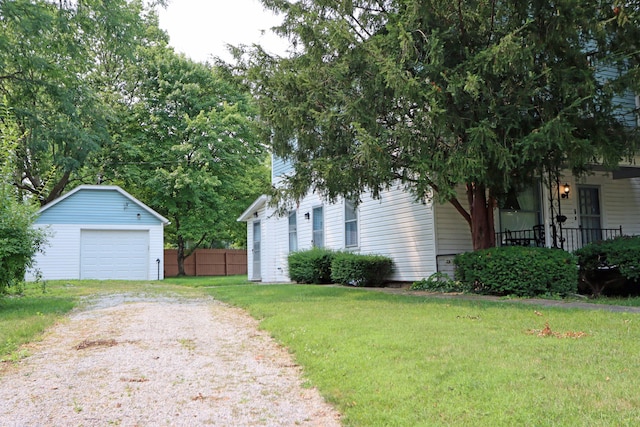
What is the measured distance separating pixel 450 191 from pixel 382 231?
593 centimetres

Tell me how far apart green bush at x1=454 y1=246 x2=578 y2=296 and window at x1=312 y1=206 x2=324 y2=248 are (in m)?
7.50

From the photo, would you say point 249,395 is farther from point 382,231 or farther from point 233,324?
point 382,231

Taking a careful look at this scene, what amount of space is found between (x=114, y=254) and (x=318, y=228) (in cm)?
974

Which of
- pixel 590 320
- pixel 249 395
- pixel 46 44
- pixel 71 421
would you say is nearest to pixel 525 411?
pixel 249 395

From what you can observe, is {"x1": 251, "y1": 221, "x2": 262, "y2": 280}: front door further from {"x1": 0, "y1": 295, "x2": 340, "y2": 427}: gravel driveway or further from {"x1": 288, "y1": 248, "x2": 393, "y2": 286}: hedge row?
{"x1": 0, "y1": 295, "x2": 340, "y2": 427}: gravel driveway

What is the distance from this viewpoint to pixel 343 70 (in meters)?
8.62

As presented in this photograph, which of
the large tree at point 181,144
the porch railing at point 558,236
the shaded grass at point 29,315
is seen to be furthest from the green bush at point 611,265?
the large tree at point 181,144

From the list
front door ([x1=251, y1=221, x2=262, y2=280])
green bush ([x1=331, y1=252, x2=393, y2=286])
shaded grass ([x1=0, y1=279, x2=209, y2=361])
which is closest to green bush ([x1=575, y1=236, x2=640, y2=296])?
green bush ([x1=331, y1=252, x2=393, y2=286])

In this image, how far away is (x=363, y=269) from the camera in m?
12.9

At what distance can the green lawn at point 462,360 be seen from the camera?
10.6 feet

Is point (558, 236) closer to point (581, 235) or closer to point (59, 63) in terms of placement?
point (581, 235)

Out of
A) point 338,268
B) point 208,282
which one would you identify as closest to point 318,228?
point 338,268

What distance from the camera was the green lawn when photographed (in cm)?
323

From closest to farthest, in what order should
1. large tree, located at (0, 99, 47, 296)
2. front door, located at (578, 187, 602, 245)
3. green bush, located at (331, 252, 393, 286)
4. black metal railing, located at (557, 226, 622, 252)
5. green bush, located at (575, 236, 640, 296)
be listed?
large tree, located at (0, 99, 47, 296) → green bush, located at (575, 236, 640, 296) → black metal railing, located at (557, 226, 622, 252) → green bush, located at (331, 252, 393, 286) → front door, located at (578, 187, 602, 245)
